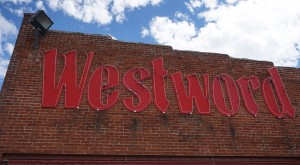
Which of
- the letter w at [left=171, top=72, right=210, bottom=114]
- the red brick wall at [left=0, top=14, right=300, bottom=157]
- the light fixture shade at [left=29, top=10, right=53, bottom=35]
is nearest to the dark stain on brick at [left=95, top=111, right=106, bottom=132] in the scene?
the red brick wall at [left=0, top=14, right=300, bottom=157]

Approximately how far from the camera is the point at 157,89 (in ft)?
24.6

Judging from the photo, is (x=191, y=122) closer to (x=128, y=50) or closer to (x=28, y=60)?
(x=128, y=50)

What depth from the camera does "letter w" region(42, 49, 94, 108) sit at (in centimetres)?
675

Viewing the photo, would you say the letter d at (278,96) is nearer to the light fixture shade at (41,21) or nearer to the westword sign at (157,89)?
the westword sign at (157,89)

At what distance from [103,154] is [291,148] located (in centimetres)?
455

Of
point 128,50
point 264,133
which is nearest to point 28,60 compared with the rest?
point 128,50

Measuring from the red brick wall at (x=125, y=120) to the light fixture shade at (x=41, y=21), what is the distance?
235 mm

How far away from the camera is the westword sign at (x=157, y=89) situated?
6945 millimetres

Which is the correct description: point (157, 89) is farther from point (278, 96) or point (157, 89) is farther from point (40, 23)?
point (278, 96)

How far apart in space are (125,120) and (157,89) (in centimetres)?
118

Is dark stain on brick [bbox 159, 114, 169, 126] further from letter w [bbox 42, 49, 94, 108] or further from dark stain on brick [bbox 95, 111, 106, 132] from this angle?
letter w [bbox 42, 49, 94, 108]

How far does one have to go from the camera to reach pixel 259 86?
8297mm

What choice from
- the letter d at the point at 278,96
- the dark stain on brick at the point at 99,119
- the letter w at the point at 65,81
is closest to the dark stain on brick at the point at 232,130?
the letter d at the point at 278,96

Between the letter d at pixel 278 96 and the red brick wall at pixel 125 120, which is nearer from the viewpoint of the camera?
the red brick wall at pixel 125 120
